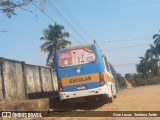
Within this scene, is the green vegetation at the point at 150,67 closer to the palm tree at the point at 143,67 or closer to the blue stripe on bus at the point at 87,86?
the palm tree at the point at 143,67

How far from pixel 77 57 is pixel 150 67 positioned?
8866 cm

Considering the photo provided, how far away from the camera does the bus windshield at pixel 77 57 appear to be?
1631 centimetres

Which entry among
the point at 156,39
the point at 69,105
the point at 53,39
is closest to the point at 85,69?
the point at 69,105

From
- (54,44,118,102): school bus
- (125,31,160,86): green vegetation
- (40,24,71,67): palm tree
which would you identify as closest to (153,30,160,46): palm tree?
(125,31,160,86): green vegetation

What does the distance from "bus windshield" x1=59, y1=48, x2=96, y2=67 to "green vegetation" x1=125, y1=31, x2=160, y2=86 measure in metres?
68.4

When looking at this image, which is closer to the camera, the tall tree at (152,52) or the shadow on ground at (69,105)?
the shadow on ground at (69,105)

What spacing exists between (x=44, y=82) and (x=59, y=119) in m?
11.4

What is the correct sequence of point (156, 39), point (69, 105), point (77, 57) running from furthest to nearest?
point (156, 39)
point (69, 105)
point (77, 57)

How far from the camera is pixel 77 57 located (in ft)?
53.8

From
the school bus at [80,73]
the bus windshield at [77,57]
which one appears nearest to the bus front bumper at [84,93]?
the school bus at [80,73]

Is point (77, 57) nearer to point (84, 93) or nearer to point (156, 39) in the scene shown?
point (84, 93)

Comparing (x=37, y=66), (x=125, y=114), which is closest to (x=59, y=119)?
(x=125, y=114)

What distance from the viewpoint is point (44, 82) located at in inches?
941

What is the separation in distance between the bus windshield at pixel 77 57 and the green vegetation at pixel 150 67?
68.4 meters
